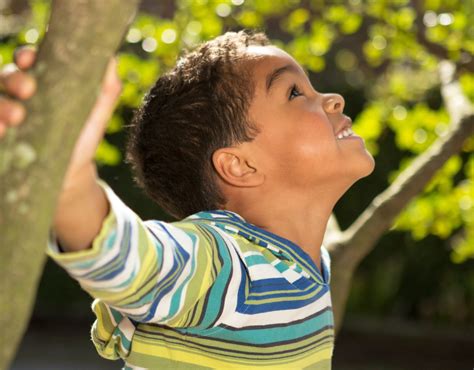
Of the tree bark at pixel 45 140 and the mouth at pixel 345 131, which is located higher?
the tree bark at pixel 45 140

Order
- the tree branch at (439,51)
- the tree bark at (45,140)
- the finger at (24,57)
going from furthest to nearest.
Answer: the tree branch at (439,51), the finger at (24,57), the tree bark at (45,140)

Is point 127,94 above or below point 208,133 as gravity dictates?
below

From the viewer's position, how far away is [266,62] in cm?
198

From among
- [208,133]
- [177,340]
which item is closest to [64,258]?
[177,340]

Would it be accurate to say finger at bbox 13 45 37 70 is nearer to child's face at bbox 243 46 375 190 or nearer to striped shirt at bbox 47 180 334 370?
striped shirt at bbox 47 180 334 370

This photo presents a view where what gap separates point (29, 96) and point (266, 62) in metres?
1.14

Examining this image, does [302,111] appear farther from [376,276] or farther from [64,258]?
[376,276]

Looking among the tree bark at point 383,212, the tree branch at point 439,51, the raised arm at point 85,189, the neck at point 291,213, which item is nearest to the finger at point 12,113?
the raised arm at point 85,189

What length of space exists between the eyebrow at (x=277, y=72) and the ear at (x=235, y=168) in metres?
0.17

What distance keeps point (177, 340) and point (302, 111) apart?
61 centimetres

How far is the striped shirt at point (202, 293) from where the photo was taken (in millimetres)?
1146

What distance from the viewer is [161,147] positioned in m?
1.98

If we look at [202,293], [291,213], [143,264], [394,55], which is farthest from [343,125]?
[394,55]

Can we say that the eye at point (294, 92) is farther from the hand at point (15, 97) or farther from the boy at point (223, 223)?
A: the hand at point (15, 97)
